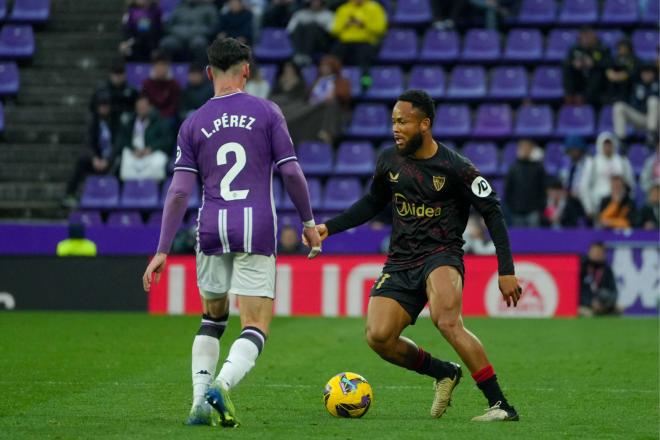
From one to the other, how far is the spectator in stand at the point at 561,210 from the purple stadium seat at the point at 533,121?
236cm

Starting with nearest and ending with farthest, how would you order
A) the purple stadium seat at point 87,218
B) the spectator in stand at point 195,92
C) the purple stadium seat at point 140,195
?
1. the purple stadium seat at point 87,218
2. the purple stadium seat at point 140,195
3. the spectator in stand at point 195,92

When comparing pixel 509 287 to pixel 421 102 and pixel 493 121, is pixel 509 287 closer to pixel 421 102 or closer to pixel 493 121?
pixel 421 102

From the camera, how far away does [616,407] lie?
358 inches

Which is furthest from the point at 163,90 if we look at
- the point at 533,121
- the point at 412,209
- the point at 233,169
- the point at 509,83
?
the point at 233,169

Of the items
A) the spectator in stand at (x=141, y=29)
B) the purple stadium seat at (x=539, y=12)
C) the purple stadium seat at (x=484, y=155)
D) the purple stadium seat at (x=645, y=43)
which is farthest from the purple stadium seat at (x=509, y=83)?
the spectator in stand at (x=141, y=29)

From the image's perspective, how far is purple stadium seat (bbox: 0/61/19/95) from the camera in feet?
79.3

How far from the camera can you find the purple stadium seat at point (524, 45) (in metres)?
23.3

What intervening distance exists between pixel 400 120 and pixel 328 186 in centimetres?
1327

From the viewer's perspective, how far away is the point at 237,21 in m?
23.1

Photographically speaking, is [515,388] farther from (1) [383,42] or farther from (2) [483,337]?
(1) [383,42]

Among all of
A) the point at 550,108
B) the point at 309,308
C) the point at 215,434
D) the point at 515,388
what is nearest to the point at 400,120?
the point at 215,434

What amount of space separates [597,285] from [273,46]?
8.59 metres

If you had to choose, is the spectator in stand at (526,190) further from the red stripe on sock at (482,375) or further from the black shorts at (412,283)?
the red stripe on sock at (482,375)

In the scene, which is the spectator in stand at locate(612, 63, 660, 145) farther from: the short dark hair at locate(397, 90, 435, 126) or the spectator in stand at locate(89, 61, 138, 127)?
the short dark hair at locate(397, 90, 435, 126)
